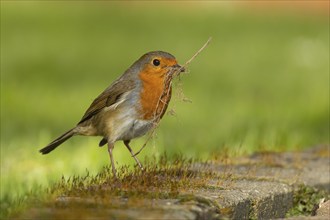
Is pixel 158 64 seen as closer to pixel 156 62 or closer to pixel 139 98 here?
pixel 156 62

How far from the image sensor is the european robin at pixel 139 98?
5.50m

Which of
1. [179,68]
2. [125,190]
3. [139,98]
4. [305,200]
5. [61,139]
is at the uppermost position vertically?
[179,68]

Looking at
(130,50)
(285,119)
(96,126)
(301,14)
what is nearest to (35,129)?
(285,119)

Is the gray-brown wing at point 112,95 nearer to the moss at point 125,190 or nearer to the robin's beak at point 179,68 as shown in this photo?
the robin's beak at point 179,68

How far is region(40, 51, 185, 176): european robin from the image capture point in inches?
217

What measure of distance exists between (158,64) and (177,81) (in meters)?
0.16

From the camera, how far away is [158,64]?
551cm

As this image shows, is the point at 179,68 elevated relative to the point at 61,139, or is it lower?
elevated

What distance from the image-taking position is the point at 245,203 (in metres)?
5.01

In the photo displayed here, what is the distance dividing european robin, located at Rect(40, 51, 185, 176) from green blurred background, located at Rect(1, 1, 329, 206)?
11 centimetres

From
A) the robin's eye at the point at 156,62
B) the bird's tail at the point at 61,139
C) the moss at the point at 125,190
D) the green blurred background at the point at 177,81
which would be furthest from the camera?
the green blurred background at the point at 177,81

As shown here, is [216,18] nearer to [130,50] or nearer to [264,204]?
[130,50]

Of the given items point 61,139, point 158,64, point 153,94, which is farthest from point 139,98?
point 61,139

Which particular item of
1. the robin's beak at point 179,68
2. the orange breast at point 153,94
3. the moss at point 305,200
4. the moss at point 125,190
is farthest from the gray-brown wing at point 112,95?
the moss at point 305,200
